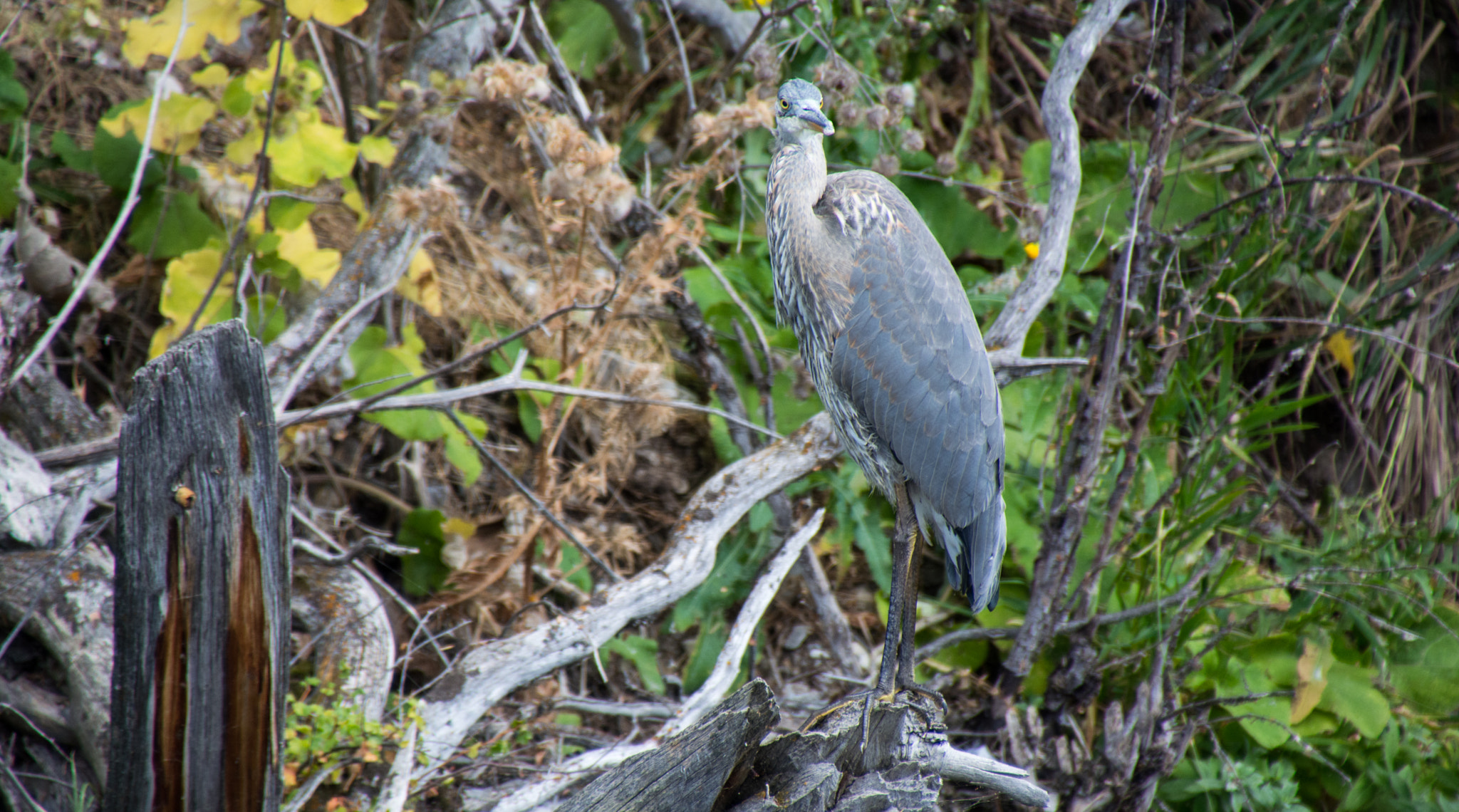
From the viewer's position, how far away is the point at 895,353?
246cm

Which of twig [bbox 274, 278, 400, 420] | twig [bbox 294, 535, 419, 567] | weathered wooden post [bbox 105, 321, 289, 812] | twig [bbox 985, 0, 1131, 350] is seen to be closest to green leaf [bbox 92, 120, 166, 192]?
twig [bbox 274, 278, 400, 420]

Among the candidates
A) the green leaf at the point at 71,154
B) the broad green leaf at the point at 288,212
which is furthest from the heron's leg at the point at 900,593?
the green leaf at the point at 71,154

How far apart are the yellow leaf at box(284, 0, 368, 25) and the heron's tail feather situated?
2296 millimetres

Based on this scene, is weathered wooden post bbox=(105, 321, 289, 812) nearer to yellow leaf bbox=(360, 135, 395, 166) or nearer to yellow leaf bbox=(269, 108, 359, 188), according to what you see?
yellow leaf bbox=(269, 108, 359, 188)

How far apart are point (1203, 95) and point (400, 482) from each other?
3.47 metres

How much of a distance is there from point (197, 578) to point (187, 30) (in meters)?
2.20

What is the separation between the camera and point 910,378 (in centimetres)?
247

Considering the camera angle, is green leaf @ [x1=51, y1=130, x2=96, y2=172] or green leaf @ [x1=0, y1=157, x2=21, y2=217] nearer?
green leaf @ [x1=0, y1=157, x2=21, y2=217]

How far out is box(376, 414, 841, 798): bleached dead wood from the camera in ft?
8.63

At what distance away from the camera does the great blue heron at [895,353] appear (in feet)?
8.11

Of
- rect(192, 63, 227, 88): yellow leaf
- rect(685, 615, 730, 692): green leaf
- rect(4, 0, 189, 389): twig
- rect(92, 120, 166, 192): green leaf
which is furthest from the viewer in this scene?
rect(685, 615, 730, 692): green leaf

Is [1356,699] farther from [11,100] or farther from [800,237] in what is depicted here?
[11,100]

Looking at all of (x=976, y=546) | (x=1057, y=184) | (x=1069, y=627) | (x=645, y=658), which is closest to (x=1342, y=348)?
(x=1069, y=627)

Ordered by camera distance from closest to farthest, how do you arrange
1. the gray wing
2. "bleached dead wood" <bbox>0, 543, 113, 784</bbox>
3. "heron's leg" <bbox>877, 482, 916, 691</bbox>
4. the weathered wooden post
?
the weathered wooden post < "bleached dead wood" <bbox>0, 543, 113, 784</bbox> < the gray wing < "heron's leg" <bbox>877, 482, 916, 691</bbox>
